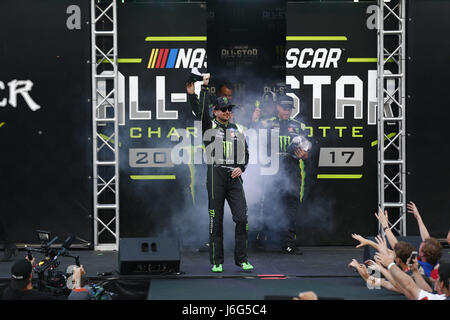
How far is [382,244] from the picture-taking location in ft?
16.7

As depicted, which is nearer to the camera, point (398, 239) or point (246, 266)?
point (398, 239)

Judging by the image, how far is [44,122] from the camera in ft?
Result: 28.0

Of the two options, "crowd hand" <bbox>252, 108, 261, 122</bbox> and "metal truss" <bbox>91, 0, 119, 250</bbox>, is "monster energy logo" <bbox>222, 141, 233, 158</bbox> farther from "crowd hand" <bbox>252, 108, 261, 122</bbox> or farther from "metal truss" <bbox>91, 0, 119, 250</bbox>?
"metal truss" <bbox>91, 0, 119, 250</bbox>

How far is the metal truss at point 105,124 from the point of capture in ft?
27.6

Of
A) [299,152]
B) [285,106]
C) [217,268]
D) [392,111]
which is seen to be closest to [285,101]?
[285,106]

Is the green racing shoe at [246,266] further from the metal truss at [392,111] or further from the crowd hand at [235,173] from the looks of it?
the metal truss at [392,111]

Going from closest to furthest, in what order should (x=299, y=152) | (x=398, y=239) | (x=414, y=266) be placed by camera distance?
(x=414, y=266), (x=398, y=239), (x=299, y=152)

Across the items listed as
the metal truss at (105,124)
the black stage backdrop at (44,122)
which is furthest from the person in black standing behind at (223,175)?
the black stage backdrop at (44,122)

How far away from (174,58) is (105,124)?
1262 millimetres

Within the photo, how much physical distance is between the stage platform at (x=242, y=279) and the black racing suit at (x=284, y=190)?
→ 47cm

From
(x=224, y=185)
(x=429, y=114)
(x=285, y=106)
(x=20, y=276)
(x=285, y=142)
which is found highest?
(x=285, y=106)

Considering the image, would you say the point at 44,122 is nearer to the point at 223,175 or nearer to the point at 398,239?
the point at 223,175

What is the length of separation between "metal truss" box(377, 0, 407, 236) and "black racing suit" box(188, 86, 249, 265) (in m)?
2.33
